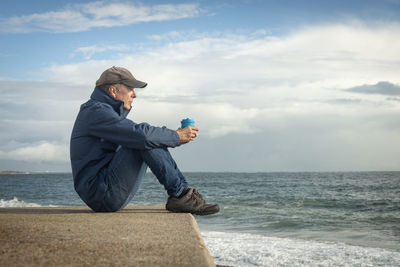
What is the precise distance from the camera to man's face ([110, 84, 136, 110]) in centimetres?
322

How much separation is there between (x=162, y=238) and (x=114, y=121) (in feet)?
3.50

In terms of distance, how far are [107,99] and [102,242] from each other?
1.36 m

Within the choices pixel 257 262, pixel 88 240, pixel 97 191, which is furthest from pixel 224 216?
pixel 88 240

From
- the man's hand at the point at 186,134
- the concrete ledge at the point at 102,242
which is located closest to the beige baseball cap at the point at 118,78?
the man's hand at the point at 186,134

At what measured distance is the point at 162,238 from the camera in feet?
7.61

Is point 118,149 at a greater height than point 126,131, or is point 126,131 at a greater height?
point 126,131

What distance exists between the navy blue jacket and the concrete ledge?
31 cm

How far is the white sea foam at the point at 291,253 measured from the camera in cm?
568

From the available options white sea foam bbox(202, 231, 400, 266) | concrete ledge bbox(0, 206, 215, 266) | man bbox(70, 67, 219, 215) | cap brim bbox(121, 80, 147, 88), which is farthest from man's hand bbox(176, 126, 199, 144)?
white sea foam bbox(202, 231, 400, 266)

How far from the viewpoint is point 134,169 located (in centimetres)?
306

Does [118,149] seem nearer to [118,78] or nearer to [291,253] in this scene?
[118,78]

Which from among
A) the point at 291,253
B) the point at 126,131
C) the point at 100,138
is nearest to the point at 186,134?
the point at 126,131

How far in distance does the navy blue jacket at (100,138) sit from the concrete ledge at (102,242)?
311 millimetres

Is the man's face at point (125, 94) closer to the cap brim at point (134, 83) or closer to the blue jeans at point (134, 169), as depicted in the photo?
the cap brim at point (134, 83)
